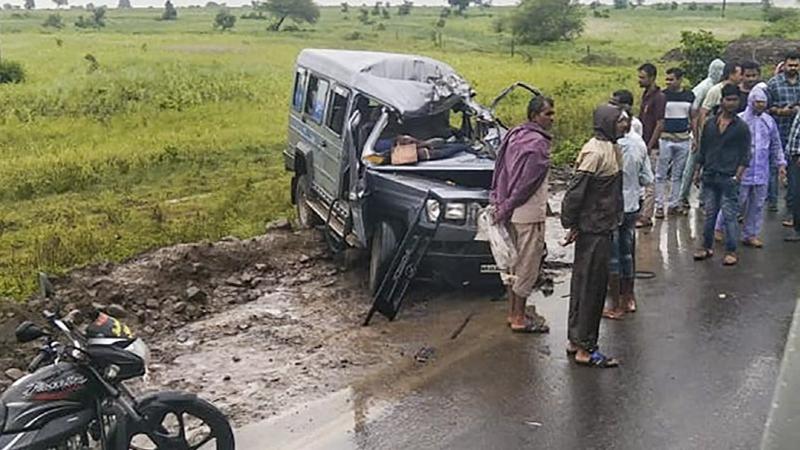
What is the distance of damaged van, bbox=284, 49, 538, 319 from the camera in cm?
759

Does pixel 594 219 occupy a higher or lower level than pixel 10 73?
higher

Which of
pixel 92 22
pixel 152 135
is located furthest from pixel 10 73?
pixel 92 22

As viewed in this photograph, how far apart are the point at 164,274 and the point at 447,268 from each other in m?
2.96

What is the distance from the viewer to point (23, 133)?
19.7 metres

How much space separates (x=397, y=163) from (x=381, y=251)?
0.86m

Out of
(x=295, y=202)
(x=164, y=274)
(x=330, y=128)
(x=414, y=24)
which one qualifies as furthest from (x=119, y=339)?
(x=414, y=24)

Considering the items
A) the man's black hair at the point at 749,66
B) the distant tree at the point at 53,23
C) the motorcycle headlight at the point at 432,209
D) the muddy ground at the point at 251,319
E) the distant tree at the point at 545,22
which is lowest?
the muddy ground at the point at 251,319

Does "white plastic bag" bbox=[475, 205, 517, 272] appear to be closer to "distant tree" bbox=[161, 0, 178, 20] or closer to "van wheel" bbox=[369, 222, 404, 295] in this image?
"van wheel" bbox=[369, 222, 404, 295]

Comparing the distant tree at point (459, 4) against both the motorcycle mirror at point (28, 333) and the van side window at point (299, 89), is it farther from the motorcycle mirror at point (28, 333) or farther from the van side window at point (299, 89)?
the motorcycle mirror at point (28, 333)

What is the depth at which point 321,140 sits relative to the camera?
968 centimetres

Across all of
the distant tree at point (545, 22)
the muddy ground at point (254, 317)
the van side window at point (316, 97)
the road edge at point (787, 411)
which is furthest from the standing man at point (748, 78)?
the distant tree at point (545, 22)

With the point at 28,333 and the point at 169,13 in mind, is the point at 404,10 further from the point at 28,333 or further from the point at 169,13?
the point at 28,333

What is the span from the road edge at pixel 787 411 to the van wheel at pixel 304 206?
6410mm

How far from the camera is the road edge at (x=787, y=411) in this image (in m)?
3.96
